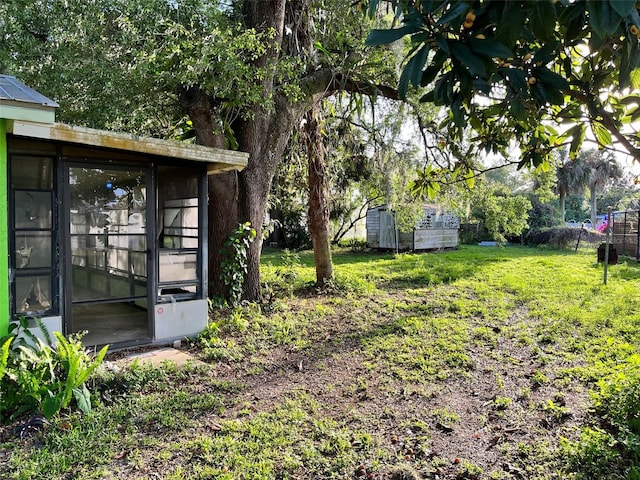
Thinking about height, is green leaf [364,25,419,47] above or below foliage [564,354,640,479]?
above

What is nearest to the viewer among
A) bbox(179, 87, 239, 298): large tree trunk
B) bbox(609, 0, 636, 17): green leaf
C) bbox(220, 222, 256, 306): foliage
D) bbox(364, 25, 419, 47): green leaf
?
bbox(609, 0, 636, 17): green leaf

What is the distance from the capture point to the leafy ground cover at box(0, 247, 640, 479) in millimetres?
2695

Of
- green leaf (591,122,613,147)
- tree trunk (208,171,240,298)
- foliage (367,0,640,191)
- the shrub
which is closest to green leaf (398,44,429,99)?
foliage (367,0,640,191)

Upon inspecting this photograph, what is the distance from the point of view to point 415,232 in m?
16.7

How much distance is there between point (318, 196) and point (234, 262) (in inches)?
105

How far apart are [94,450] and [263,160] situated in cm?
486

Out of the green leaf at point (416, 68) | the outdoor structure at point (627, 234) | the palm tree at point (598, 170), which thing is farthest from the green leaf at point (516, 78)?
the palm tree at point (598, 170)

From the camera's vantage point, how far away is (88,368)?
3.39 metres

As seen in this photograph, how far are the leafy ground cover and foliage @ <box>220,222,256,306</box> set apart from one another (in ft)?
1.00

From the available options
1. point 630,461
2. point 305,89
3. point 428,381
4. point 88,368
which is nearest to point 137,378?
point 88,368

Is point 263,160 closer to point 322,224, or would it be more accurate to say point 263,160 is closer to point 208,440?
point 322,224

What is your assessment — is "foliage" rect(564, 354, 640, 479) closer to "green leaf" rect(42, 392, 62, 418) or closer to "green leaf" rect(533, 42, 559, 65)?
"green leaf" rect(533, 42, 559, 65)

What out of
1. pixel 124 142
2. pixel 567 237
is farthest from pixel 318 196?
pixel 567 237

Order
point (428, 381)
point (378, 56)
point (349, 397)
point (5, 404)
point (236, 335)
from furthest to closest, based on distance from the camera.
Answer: point (378, 56), point (236, 335), point (428, 381), point (349, 397), point (5, 404)
